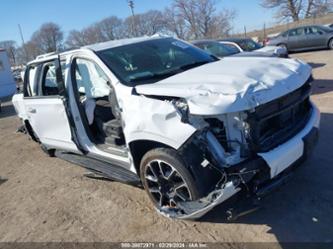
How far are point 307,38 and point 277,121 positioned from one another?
59.4ft

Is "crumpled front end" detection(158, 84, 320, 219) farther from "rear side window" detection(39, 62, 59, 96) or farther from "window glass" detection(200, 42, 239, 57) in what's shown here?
"window glass" detection(200, 42, 239, 57)

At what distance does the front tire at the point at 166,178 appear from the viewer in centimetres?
336

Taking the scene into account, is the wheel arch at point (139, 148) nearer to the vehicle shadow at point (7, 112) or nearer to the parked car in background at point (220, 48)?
the parked car in background at point (220, 48)

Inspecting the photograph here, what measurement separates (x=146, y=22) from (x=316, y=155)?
A: 6522 centimetres

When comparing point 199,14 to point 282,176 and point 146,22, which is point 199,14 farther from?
point 282,176

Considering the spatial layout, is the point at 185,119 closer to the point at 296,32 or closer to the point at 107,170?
the point at 107,170

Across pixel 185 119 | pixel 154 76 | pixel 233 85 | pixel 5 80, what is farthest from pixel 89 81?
pixel 5 80

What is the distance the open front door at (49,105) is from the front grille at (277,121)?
2.67 meters

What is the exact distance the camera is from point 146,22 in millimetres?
66812

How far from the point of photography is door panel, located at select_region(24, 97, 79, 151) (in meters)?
5.08

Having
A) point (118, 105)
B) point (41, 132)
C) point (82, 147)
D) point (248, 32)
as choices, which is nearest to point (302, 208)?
point (118, 105)

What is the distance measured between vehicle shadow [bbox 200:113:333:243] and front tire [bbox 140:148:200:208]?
0.36m

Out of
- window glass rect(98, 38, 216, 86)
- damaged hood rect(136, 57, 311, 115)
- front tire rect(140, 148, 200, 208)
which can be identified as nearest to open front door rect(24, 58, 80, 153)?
window glass rect(98, 38, 216, 86)

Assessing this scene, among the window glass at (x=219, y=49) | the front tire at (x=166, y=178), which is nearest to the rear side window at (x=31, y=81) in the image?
the front tire at (x=166, y=178)
